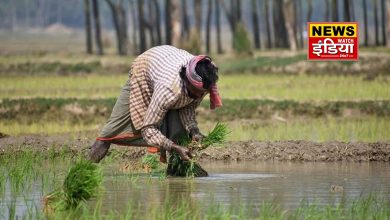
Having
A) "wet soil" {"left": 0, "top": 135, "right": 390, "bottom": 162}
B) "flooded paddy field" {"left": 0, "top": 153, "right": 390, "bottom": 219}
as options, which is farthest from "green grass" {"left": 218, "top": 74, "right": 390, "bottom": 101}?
"flooded paddy field" {"left": 0, "top": 153, "right": 390, "bottom": 219}

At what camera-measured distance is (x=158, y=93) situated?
9586mm

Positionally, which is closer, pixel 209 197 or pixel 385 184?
pixel 209 197

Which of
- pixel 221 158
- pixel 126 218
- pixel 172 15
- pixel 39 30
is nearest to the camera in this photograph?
pixel 126 218

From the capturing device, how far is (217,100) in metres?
9.70

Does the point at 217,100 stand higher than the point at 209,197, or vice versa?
the point at 217,100

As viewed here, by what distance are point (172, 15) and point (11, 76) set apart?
19.4ft

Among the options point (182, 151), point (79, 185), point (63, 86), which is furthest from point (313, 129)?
point (63, 86)

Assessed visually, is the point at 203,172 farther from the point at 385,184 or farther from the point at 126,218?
the point at 126,218

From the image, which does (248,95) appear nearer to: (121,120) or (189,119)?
(121,120)

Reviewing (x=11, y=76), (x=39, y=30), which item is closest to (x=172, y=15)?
(x=11, y=76)

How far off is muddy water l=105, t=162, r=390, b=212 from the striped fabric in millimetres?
504

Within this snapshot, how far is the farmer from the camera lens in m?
9.55

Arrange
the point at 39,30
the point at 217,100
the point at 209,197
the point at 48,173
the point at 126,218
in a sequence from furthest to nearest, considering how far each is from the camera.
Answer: the point at 39,30 < the point at 48,173 < the point at 217,100 < the point at 209,197 < the point at 126,218
